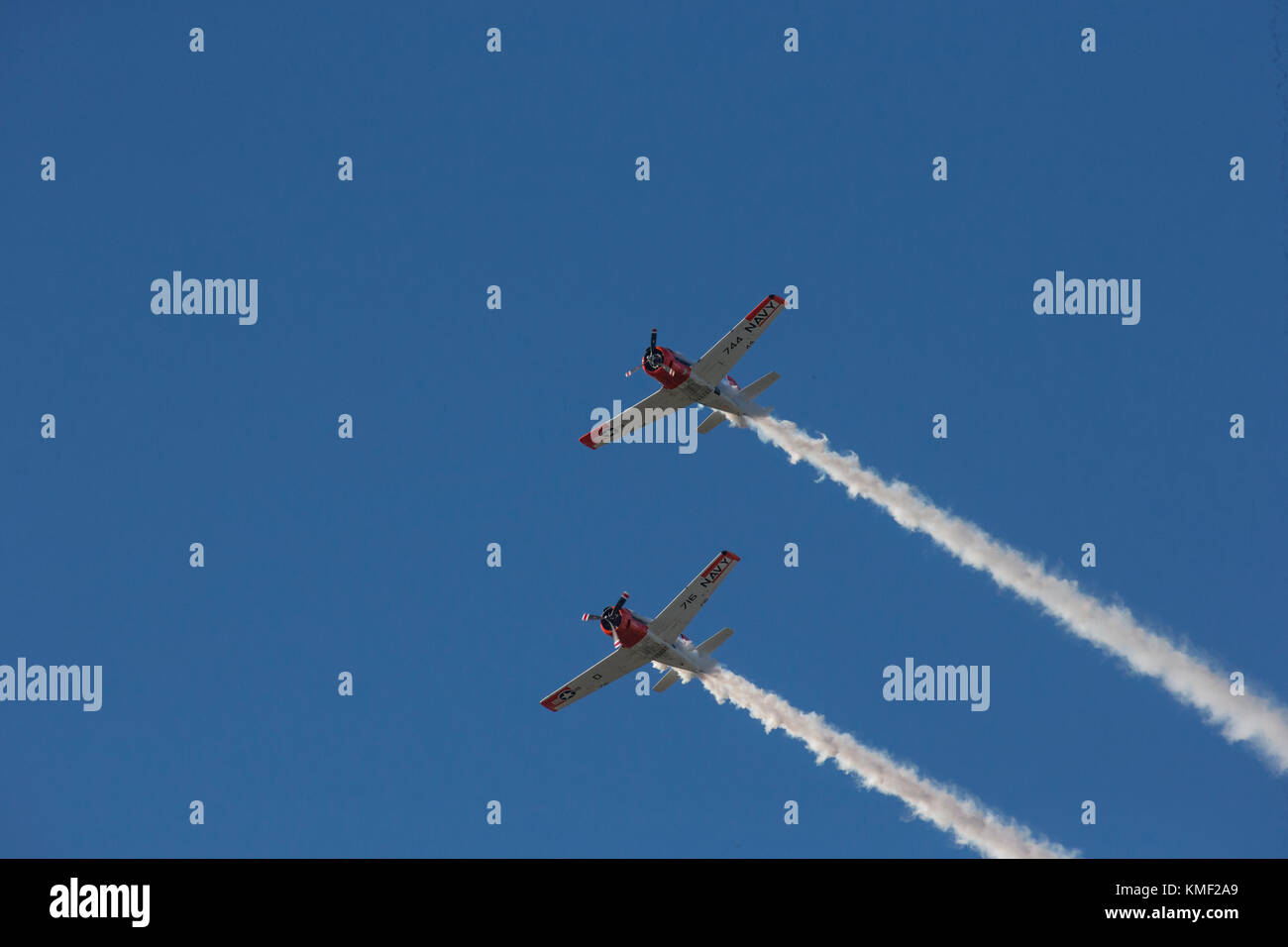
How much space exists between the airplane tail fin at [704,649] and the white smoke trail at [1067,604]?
1033 cm

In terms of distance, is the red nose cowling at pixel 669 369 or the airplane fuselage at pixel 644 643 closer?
the airplane fuselage at pixel 644 643

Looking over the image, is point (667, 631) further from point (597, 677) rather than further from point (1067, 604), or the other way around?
point (1067, 604)

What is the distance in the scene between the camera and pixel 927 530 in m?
70.0

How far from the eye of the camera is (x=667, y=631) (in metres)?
63.1

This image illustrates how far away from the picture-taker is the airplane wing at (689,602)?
206 feet

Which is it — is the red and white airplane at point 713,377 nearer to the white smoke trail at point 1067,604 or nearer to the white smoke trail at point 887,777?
the white smoke trail at point 1067,604

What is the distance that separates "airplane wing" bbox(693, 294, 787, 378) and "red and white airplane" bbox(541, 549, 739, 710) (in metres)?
7.47

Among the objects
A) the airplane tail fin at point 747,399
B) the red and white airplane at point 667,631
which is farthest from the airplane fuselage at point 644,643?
the airplane tail fin at point 747,399

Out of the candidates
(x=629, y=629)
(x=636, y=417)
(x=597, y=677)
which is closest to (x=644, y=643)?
(x=629, y=629)

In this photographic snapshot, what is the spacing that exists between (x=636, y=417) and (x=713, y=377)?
3927 mm

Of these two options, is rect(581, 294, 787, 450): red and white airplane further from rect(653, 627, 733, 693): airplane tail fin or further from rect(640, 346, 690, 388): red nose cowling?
rect(653, 627, 733, 693): airplane tail fin

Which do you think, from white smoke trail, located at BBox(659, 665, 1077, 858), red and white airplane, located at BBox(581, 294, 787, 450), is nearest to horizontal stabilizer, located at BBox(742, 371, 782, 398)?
red and white airplane, located at BBox(581, 294, 787, 450)
